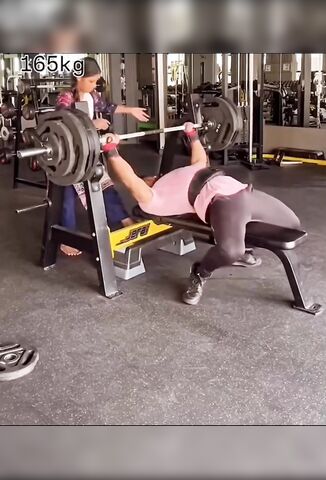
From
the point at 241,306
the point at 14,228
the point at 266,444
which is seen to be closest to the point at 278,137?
the point at 14,228

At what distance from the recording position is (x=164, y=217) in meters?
2.41

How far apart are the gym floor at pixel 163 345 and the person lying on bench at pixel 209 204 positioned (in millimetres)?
220

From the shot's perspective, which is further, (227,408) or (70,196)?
(70,196)

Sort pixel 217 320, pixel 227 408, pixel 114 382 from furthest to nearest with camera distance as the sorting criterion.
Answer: pixel 217 320
pixel 114 382
pixel 227 408

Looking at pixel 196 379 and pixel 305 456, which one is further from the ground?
pixel 305 456

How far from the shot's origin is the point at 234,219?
211 cm

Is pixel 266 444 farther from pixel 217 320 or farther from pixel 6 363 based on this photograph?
pixel 217 320

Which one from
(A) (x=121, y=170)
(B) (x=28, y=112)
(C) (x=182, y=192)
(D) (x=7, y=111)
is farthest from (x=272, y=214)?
(D) (x=7, y=111)

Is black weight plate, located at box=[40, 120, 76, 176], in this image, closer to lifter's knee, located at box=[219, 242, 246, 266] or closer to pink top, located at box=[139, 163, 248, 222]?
pink top, located at box=[139, 163, 248, 222]

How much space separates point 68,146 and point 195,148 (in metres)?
0.85

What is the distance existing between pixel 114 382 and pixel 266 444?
1.43 meters

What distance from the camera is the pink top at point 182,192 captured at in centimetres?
219

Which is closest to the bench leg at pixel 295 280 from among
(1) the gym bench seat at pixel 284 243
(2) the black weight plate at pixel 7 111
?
(1) the gym bench seat at pixel 284 243

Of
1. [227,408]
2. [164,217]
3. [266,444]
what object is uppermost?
[266,444]
